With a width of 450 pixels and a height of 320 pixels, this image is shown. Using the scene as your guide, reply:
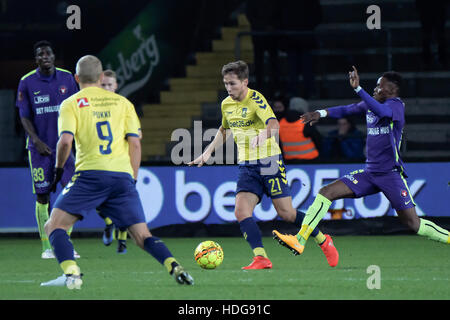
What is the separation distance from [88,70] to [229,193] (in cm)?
619

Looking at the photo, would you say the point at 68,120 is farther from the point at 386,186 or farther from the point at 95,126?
the point at 386,186

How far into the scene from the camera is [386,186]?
9.35 m

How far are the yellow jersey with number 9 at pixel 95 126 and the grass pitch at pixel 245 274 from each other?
95 centimetres

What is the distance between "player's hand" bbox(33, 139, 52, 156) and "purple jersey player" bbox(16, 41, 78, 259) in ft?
0.22

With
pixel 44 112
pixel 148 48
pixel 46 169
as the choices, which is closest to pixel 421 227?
pixel 46 169

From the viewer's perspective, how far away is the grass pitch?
708 centimetres

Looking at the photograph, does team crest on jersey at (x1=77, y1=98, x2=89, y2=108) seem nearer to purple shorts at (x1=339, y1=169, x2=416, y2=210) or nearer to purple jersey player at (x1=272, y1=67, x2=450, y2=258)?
purple jersey player at (x1=272, y1=67, x2=450, y2=258)

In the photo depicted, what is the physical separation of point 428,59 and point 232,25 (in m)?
3.69

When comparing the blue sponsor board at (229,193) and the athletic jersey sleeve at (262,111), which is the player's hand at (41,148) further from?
the blue sponsor board at (229,193)

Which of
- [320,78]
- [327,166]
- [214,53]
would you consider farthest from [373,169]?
[214,53]

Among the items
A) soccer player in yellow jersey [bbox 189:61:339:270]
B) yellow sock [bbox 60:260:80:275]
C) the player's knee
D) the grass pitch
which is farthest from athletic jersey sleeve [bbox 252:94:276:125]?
yellow sock [bbox 60:260:80:275]

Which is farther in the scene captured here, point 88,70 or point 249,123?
point 249,123

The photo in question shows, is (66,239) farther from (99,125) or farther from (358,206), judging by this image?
(358,206)

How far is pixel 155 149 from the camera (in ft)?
53.8
